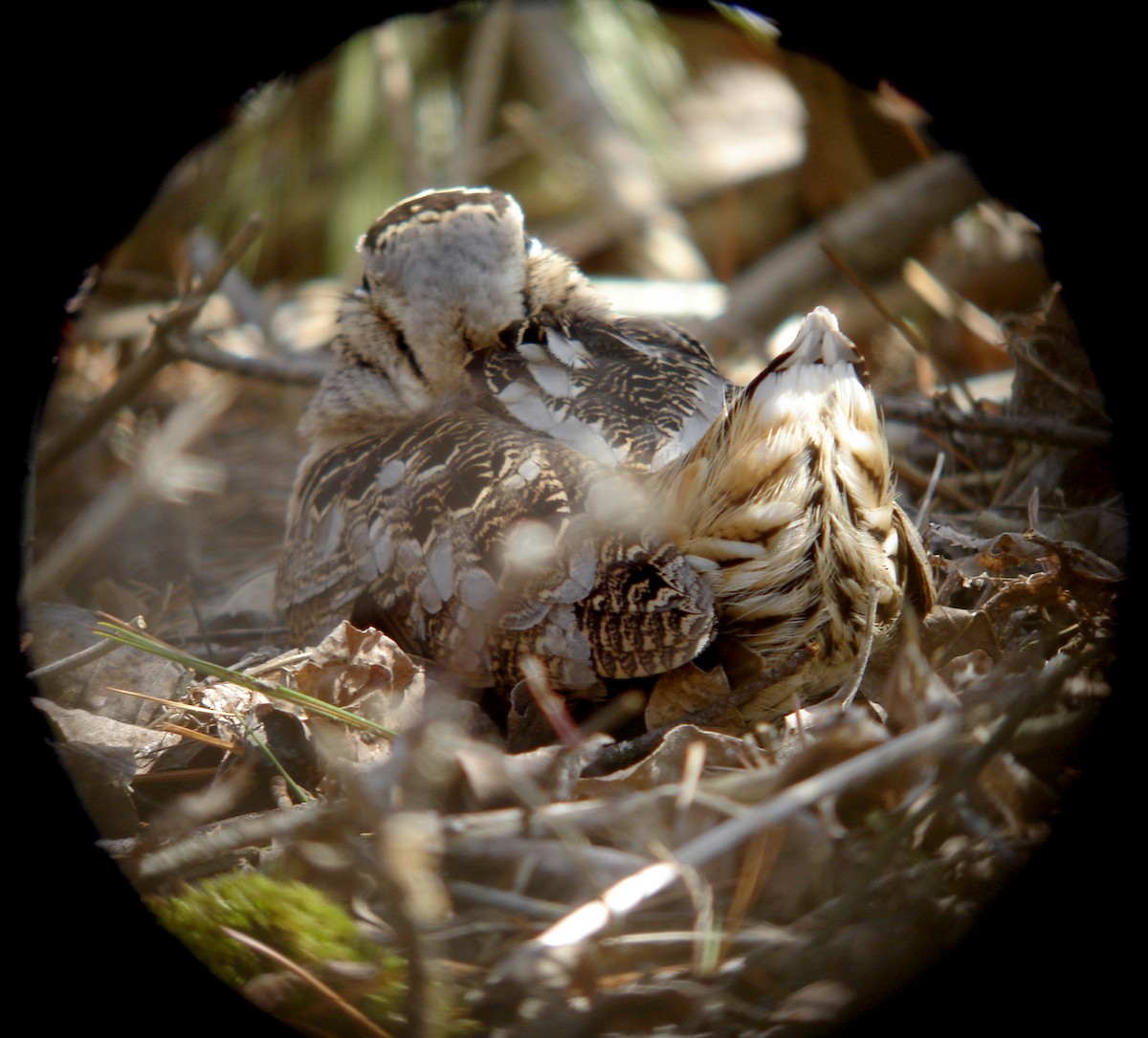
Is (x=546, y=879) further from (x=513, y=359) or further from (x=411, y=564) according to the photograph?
(x=513, y=359)

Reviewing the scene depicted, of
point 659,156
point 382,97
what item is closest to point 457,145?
point 382,97

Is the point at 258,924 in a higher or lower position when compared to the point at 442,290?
lower

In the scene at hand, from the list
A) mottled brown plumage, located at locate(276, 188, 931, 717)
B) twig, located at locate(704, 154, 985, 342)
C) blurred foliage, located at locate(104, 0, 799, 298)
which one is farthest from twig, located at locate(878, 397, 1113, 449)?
blurred foliage, located at locate(104, 0, 799, 298)

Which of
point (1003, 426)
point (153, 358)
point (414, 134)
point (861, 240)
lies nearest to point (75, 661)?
point (153, 358)

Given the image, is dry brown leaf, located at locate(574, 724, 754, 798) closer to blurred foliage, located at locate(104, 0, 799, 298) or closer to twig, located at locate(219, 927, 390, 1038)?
twig, located at locate(219, 927, 390, 1038)

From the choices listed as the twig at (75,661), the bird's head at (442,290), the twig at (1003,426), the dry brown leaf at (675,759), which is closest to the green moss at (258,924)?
the dry brown leaf at (675,759)

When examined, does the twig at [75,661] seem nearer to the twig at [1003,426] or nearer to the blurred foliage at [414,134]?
the twig at [1003,426]

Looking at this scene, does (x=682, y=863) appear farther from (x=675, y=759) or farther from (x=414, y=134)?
(x=414, y=134)

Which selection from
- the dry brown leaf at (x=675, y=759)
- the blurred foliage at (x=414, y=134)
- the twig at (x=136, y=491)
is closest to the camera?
the dry brown leaf at (x=675, y=759)
